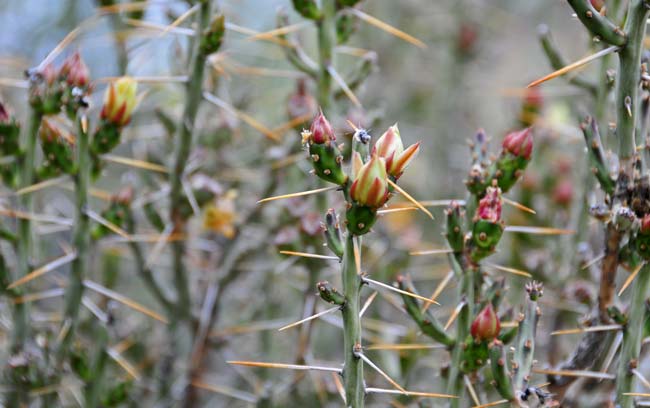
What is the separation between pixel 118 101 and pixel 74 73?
0.39ft

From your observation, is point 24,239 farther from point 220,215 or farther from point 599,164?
point 599,164

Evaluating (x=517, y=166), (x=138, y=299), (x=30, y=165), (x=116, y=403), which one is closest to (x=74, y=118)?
(x=30, y=165)

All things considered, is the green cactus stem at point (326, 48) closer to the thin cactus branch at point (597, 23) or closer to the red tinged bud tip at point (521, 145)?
the red tinged bud tip at point (521, 145)

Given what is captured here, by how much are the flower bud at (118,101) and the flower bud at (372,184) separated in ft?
2.47

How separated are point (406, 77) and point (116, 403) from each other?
2.95 meters

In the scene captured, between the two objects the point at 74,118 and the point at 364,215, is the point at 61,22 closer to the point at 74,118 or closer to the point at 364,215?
the point at 74,118

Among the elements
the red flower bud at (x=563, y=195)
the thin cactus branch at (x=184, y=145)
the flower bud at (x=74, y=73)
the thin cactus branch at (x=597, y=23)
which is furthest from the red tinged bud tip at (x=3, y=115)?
the red flower bud at (x=563, y=195)

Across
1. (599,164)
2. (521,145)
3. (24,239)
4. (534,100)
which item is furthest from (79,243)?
(534,100)

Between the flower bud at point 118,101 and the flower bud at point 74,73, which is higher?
the flower bud at point 74,73

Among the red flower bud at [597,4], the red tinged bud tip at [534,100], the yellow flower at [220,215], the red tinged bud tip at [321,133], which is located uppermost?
the red flower bud at [597,4]

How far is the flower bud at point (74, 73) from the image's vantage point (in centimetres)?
169

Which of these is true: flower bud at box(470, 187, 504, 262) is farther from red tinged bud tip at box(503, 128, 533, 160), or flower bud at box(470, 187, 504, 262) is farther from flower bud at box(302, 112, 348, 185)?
flower bud at box(302, 112, 348, 185)

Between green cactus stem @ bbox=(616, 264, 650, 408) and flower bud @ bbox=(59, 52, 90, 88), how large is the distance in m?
1.27

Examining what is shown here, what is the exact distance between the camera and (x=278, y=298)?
2.75 metres
